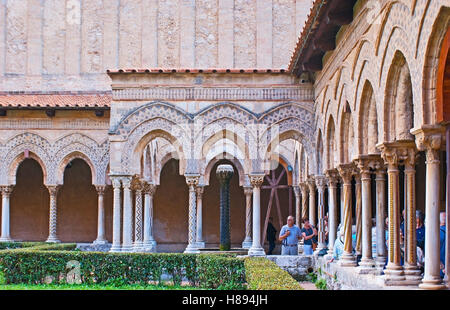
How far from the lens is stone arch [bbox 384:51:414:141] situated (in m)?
10.1

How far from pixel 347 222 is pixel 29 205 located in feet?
55.1

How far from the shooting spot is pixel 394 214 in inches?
422

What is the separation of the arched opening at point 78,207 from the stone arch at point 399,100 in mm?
18287

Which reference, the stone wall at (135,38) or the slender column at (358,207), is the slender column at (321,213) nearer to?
the slender column at (358,207)

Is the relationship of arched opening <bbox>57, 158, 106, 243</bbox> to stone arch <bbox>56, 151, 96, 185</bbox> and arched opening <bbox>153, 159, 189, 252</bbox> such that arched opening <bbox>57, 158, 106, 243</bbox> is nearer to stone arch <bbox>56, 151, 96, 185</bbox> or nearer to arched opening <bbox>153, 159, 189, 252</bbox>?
arched opening <bbox>153, 159, 189, 252</bbox>

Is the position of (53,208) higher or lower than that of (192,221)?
higher

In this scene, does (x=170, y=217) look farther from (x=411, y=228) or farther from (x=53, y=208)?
(x=411, y=228)

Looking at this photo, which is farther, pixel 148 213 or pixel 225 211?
pixel 148 213

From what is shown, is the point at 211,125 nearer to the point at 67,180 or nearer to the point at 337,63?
the point at 337,63

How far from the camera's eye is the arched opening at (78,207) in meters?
27.4

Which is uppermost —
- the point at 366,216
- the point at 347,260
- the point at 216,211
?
the point at 216,211

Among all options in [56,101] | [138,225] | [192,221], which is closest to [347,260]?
[192,221]

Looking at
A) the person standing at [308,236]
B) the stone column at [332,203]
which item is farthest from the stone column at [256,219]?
the stone column at [332,203]

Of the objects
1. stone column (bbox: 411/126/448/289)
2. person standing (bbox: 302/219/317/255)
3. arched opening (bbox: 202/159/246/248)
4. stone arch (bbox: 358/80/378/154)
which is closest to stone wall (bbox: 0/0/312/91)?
arched opening (bbox: 202/159/246/248)
